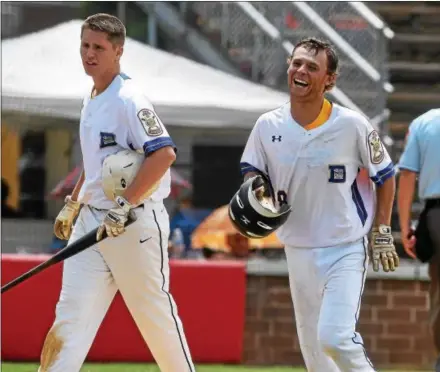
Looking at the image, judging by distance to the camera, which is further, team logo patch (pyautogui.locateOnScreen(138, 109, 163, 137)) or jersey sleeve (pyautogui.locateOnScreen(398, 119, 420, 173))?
jersey sleeve (pyautogui.locateOnScreen(398, 119, 420, 173))

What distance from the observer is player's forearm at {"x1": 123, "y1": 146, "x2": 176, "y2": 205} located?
6457 millimetres

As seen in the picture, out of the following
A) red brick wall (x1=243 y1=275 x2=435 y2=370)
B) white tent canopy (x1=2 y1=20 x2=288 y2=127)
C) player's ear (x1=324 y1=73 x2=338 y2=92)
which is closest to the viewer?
player's ear (x1=324 y1=73 x2=338 y2=92)

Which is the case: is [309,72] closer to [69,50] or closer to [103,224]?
[103,224]

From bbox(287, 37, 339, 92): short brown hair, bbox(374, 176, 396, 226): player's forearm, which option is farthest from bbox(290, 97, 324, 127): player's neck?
bbox(374, 176, 396, 226): player's forearm

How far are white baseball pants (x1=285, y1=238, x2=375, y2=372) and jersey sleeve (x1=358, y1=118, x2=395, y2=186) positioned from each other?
0.34 m

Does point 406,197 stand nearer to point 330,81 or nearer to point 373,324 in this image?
point 330,81

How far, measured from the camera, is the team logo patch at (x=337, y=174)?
655 centimetres

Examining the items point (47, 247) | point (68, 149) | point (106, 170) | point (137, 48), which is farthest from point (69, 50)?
point (106, 170)

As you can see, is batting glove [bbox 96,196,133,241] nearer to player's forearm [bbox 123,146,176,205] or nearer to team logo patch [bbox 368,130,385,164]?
player's forearm [bbox 123,146,176,205]

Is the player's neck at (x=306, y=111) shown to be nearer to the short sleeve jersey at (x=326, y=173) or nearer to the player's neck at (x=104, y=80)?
the short sleeve jersey at (x=326, y=173)

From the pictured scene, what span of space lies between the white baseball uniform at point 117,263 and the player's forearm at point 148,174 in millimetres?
62

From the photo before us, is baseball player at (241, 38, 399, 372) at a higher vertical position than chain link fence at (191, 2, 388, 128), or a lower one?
lower

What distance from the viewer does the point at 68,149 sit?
56.1 feet

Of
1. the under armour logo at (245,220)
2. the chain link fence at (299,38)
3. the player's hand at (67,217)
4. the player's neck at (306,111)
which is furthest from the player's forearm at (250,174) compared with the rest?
the chain link fence at (299,38)
